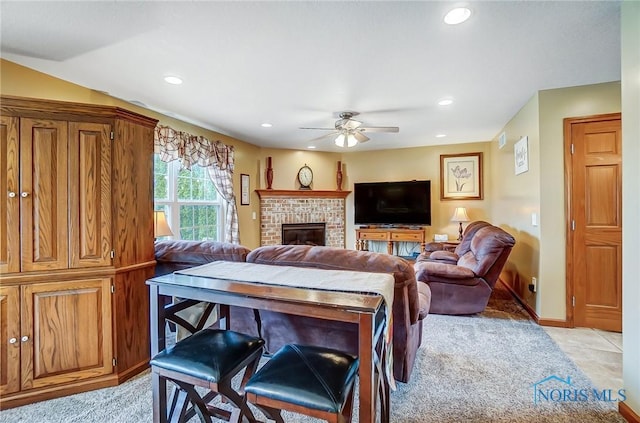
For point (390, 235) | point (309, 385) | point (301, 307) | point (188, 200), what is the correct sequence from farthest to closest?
point (390, 235), point (188, 200), point (301, 307), point (309, 385)

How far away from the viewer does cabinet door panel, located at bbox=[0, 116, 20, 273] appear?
177 cm

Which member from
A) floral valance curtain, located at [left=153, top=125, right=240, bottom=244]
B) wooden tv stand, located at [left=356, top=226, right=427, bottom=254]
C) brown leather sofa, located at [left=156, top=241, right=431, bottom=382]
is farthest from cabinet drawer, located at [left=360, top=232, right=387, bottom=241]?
brown leather sofa, located at [left=156, top=241, right=431, bottom=382]

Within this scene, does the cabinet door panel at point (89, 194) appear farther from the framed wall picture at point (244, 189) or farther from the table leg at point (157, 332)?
the framed wall picture at point (244, 189)

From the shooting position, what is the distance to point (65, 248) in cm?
189

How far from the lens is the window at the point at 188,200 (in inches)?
159

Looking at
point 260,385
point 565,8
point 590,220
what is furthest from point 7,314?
point 590,220

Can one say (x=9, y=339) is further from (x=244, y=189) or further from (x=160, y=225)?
(x=244, y=189)

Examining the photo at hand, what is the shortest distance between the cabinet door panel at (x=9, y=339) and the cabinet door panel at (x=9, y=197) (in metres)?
0.16

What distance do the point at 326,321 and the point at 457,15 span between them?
6.85 feet

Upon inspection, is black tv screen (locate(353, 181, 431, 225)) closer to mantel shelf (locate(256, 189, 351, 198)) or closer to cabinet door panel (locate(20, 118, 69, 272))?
mantel shelf (locate(256, 189, 351, 198))

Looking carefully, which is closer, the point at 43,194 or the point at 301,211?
the point at 43,194

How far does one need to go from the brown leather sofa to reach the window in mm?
2135

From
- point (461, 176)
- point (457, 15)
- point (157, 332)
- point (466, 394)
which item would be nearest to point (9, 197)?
point (157, 332)

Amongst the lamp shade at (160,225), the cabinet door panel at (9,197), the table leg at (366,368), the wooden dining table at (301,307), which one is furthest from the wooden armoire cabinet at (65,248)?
the table leg at (366,368)
